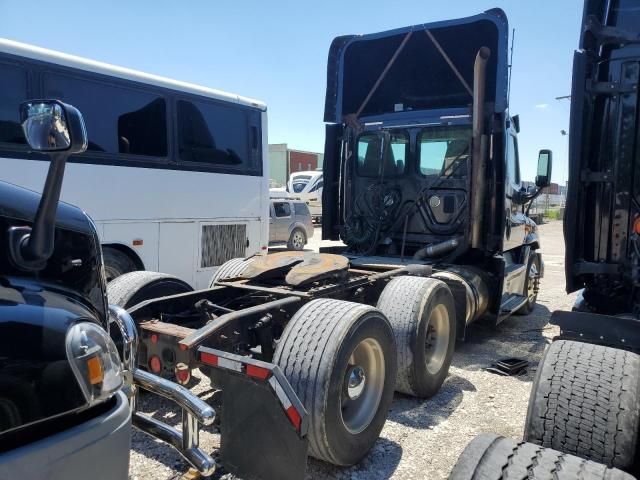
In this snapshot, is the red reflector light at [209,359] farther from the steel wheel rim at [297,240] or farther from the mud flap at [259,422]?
the steel wheel rim at [297,240]

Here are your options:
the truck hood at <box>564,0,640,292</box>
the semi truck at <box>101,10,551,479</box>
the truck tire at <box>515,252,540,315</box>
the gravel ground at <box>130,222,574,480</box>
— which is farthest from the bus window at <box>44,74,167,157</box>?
the truck tire at <box>515,252,540,315</box>

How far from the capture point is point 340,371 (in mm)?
3062

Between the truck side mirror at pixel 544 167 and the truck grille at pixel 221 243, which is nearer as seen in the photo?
the truck side mirror at pixel 544 167

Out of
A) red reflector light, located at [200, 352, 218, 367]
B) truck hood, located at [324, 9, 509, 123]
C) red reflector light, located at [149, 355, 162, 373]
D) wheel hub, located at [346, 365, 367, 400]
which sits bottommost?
wheel hub, located at [346, 365, 367, 400]

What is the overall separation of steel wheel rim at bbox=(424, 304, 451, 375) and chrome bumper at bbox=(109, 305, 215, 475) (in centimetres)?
272

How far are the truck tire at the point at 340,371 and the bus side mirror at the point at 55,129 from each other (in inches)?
71.0

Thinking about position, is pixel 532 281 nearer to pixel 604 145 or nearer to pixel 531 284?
pixel 531 284

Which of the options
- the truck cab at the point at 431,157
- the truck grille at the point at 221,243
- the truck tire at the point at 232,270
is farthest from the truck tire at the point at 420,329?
the truck grille at the point at 221,243

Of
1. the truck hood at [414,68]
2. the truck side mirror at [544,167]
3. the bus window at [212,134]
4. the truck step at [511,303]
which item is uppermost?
the truck hood at [414,68]

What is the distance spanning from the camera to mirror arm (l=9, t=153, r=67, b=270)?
1668 mm

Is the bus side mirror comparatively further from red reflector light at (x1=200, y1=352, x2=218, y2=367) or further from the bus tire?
the bus tire

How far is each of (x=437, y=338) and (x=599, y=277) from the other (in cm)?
163

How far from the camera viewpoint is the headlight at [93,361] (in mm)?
1623

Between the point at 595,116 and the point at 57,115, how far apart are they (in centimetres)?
319
